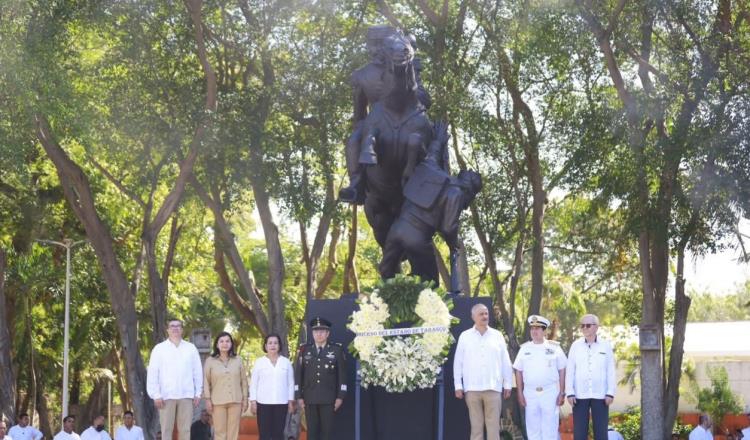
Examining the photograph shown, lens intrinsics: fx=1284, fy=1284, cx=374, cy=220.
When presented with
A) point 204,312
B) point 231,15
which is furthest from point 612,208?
point 204,312

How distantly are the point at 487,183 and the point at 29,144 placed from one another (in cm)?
989

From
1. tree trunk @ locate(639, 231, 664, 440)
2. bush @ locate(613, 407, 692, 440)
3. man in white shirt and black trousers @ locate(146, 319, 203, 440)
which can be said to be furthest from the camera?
bush @ locate(613, 407, 692, 440)

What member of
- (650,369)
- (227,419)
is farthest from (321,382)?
(650,369)

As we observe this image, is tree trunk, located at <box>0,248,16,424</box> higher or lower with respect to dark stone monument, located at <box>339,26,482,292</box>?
lower

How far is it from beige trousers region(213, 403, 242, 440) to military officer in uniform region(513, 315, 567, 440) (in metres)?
2.98

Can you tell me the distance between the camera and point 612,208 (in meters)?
27.7

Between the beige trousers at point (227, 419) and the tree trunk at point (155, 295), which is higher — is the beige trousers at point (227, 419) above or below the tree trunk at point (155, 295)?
below

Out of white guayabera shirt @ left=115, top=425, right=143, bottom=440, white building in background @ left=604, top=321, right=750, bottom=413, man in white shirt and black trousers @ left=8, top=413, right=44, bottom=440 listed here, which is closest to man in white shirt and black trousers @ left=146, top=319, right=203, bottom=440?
white guayabera shirt @ left=115, top=425, right=143, bottom=440

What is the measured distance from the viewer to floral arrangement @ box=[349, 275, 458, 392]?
1188cm

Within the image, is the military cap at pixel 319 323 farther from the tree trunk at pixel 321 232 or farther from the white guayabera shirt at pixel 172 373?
the tree trunk at pixel 321 232

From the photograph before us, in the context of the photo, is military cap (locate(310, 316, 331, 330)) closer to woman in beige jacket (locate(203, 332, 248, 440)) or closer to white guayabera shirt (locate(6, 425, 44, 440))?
woman in beige jacket (locate(203, 332, 248, 440))

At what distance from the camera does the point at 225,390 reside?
13.1m

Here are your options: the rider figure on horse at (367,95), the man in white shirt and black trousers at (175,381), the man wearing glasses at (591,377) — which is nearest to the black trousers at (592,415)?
the man wearing glasses at (591,377)

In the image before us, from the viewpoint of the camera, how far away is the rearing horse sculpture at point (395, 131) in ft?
43.4
